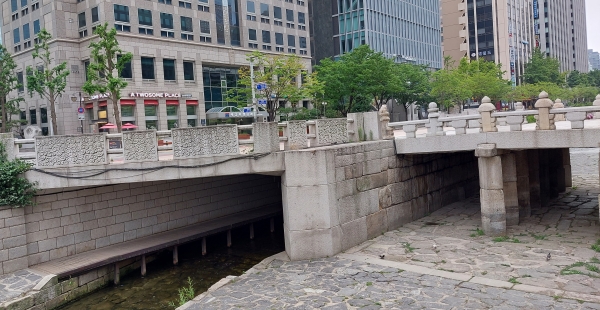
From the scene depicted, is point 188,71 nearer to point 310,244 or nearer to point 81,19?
point 81,19

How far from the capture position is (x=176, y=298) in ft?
48.5

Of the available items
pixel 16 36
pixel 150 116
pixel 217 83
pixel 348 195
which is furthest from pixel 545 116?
pixel 16 36

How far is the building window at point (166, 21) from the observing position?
1623 inches

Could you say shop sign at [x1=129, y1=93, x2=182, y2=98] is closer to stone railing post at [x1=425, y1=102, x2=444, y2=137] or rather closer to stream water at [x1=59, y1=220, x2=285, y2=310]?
stream water at [x1=59, y1=220, x2=285, y2=310]

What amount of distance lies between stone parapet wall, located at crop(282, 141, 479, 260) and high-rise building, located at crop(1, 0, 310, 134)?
26.0 m

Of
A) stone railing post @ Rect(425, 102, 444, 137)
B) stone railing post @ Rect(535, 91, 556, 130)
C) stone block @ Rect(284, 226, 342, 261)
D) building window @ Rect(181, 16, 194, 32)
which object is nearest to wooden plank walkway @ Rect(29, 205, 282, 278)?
stone block @ Rect(284, 226, 342, 261)

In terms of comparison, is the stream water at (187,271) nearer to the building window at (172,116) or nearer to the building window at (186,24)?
the building window at (172,116)

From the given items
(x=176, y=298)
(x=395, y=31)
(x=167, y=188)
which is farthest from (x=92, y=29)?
(x=395, y=31)

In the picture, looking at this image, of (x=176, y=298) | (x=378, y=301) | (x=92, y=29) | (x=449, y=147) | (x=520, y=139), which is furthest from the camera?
(x=92, y=29)

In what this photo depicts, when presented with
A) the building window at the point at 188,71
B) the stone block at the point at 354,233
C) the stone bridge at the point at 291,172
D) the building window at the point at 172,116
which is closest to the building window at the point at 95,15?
the building window at the point at 188,71

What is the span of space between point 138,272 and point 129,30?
26.7 m

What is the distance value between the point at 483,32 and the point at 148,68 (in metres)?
68.9

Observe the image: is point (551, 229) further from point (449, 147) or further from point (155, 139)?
point (155, 139)

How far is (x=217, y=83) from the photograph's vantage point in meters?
46.3
